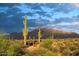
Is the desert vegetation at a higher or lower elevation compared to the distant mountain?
lower

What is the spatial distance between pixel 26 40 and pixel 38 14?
0.25 meters

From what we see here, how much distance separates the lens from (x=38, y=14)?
67.0 inches

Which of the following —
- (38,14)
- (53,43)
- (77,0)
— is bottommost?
(53,43)

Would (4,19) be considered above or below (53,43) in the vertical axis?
above

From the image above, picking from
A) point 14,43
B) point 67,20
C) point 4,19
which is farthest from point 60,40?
point 4,19

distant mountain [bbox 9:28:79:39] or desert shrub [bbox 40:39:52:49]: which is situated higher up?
distant mountain [bbox 9:28:79:39]

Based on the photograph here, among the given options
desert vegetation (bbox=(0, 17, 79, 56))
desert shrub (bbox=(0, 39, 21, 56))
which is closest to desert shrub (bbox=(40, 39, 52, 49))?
desert vegetation (bbox=(0, 17, 79, 56))

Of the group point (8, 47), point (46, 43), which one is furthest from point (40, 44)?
point (8, 47)

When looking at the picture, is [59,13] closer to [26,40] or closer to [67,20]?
[67,20]

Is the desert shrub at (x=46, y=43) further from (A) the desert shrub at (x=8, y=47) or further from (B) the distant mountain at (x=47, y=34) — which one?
(A) the desert shrub at (x=8, y=47)

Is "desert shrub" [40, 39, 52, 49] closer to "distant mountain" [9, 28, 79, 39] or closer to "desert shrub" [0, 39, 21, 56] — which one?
"distant mountain" [9, 28, 79, 39]

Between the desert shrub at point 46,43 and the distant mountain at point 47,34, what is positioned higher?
the distant mountain at point 47,34

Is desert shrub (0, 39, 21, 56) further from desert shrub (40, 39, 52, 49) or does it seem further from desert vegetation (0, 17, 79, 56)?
desert shrub (40, 39, 52, 49)

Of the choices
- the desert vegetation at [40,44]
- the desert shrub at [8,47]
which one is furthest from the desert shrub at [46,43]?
the desert shrub at [8,47]
